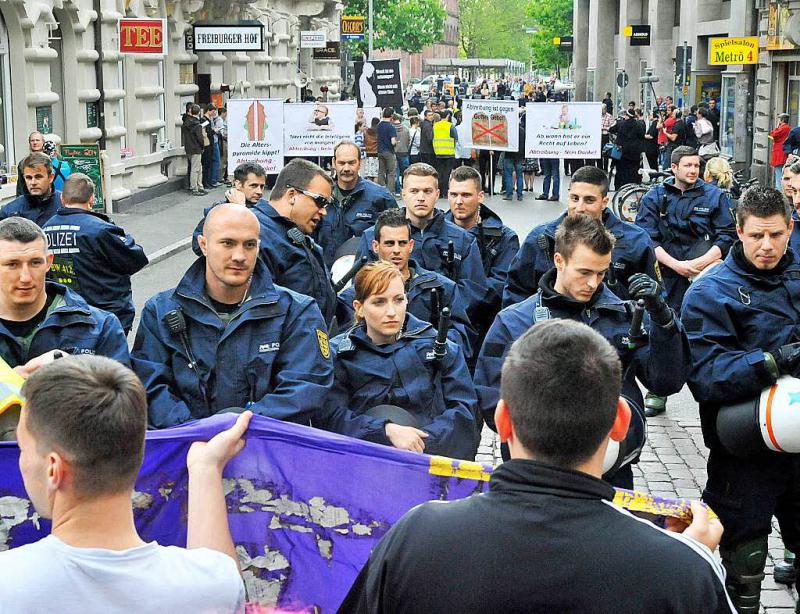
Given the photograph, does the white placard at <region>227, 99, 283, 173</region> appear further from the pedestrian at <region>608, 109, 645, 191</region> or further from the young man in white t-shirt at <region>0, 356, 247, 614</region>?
the pedestrian at <region>608, 109, 645, 191</region>

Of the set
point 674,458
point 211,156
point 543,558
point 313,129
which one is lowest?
point 674,458

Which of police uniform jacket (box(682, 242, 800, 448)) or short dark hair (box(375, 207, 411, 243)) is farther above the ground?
short dark hair (box(375, 207, 411, 243))

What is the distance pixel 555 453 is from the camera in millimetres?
2799

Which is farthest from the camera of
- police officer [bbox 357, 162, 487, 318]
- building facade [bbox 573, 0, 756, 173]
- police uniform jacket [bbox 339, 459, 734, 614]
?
building facade [bbox 573, 0, 756, 173]

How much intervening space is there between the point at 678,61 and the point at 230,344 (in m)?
33.7

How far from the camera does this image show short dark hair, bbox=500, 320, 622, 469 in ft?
9.18

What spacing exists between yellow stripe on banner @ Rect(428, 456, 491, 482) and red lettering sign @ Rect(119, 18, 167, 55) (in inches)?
803

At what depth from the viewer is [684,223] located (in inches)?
432

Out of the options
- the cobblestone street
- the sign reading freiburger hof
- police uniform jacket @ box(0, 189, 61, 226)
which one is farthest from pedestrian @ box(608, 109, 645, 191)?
police uniform jacket @ box(0, 189, 61, 226)

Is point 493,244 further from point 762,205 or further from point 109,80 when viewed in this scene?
point 109,80

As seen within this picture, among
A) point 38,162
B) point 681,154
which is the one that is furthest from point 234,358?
point 681,154

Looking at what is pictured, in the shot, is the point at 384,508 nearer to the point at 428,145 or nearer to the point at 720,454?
the point at 720,454

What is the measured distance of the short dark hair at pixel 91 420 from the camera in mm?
2812

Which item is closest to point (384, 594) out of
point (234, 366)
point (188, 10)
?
point (234, 366)
